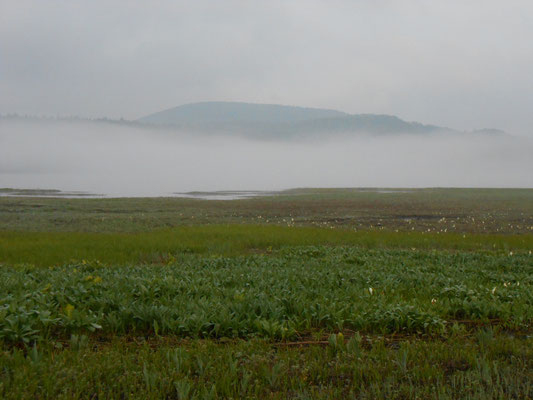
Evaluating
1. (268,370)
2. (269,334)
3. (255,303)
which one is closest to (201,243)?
(255,303)

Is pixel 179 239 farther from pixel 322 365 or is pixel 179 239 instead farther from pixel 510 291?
pixel 322 365

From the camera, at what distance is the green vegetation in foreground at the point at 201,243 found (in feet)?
51.4

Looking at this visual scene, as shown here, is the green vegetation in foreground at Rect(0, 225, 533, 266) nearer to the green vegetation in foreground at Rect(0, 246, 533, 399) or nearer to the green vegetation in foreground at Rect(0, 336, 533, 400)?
the green vegetation in foreground at Rect(0, 246, 533, 399)

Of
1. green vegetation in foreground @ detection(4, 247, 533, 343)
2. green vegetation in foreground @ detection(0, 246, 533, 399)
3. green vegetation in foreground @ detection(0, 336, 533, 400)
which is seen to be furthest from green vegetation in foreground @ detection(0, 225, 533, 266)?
green vegetation in foreground @ detection(0, 336, 533, 400)

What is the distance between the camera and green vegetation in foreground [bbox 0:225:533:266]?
617 inches

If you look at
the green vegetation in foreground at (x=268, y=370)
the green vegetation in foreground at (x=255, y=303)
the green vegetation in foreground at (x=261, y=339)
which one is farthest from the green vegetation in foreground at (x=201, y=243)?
the green vegetation in foreground at (x=268, y=370)

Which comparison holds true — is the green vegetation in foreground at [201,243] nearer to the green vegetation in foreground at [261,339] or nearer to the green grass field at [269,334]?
the green grass field at [269,334]

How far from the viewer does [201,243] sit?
1931cm

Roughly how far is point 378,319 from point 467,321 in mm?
1724

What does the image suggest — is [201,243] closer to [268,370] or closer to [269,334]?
[269,334]

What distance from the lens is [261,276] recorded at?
991 cm

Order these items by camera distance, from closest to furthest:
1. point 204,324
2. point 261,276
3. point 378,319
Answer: point 204,324
point 378,319
point 261,276

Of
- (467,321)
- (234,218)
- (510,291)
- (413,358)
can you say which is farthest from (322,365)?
(234,218)

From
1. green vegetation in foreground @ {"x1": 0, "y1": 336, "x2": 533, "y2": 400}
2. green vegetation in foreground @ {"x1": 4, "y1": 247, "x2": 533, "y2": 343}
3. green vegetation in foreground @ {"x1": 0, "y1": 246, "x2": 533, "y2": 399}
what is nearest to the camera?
green vegetation in foreground @ {"x1": 0, "y1": 336, "x2": 533, "y2": 400}
